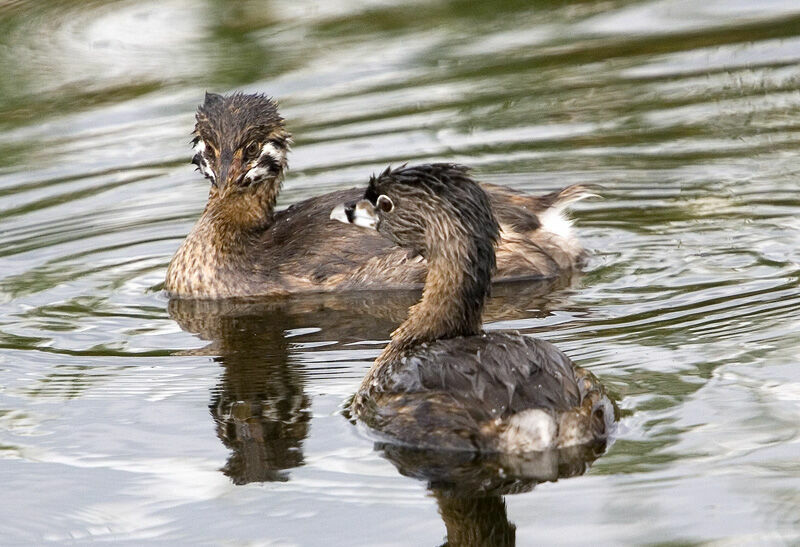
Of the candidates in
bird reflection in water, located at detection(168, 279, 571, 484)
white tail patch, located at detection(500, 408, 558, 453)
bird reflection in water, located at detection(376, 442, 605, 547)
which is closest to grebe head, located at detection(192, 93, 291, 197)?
bird reflection in water, located at detection(168, 279, 571, 484)

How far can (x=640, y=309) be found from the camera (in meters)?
8.30

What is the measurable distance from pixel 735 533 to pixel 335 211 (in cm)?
310

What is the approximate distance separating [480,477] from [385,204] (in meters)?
1.85

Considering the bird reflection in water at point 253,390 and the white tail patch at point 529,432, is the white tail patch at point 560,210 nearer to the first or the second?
the bird reflection in water at point 253,390

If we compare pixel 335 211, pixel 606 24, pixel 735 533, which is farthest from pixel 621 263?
pixel 606 24

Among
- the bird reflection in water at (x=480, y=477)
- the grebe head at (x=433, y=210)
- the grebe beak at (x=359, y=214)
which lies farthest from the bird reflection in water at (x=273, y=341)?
the grebe head at (x=433, y=210)

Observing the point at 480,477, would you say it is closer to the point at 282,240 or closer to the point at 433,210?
the point at 433,210

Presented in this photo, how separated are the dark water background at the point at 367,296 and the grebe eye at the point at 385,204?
2.69 feet

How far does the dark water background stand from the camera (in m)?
5.93

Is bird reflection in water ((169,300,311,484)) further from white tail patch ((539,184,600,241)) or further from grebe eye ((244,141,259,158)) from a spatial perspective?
white tail patch ((539,184,600,241))

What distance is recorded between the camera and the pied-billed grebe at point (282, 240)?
932 cm

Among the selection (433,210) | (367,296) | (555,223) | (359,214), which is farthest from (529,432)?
(555,223)

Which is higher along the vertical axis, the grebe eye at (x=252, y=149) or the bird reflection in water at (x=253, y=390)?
the grebe eye at (x=252, y=149)

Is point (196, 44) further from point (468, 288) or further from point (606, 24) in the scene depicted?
point (468, 288)
